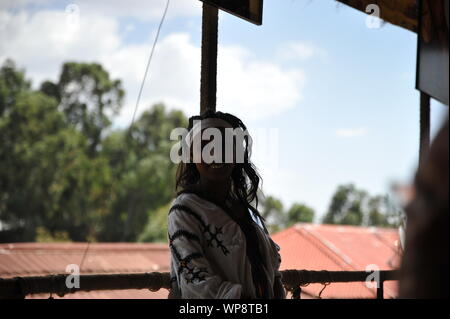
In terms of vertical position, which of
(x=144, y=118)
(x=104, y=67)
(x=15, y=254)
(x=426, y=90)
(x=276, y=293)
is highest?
(x=104, y=67)

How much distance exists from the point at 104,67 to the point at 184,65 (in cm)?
695

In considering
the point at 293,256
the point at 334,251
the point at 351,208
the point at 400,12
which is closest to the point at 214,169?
the point at 400,12

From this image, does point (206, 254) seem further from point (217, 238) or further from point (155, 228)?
point (155, 228)

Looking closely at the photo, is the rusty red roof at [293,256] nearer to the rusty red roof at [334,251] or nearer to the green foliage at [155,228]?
the rusty red roof at [334,251]

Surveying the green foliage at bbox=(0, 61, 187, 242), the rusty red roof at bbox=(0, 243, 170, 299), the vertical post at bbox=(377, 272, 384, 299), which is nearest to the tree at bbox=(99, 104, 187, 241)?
the green foliage at bbox=(0, 61, 187, 242)

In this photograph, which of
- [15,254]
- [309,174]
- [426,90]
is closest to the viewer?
[426,90]

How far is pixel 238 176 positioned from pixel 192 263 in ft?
1.23

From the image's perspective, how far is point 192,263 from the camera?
124 cm

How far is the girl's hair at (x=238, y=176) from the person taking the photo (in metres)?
1.50

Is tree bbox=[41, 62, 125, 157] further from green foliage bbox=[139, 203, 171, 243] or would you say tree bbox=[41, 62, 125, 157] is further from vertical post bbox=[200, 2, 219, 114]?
vertical post bbox=[200, 2, 219, 114]

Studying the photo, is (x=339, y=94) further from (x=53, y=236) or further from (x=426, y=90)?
(x=426, y=90)

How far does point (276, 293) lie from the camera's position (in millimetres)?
1449
